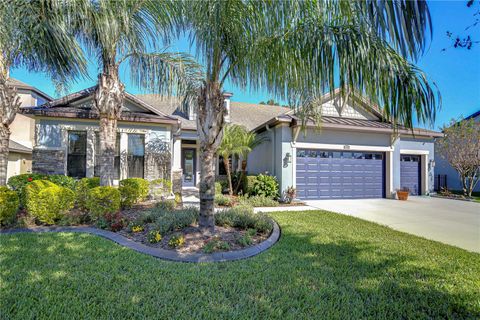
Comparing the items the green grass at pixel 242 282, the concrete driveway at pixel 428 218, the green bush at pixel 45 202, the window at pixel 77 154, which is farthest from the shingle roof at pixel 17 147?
the concrete driveway at pixel 428 218

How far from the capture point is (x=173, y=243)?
4.86 metres

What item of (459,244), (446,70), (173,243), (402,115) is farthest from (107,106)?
(459,244)

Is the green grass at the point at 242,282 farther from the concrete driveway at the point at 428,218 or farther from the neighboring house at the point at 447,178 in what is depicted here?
the neighboring house at the point at 447,178

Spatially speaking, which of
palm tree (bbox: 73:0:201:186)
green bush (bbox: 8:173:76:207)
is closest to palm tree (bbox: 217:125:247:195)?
palm tree (bbox: 73:0:201:186)

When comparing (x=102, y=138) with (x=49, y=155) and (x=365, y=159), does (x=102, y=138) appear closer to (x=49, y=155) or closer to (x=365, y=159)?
(x=49, y=155)

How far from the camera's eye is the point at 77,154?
10969 mm

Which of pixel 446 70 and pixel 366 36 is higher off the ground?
pixel 446 70

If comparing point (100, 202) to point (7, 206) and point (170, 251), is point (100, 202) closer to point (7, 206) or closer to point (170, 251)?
point (7, 206)

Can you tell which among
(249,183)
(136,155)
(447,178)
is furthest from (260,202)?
(447,178)

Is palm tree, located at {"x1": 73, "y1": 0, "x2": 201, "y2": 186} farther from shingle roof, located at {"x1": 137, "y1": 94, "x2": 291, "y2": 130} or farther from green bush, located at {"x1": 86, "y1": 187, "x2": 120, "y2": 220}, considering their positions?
shingle roof, located at {"x1": 137, "y1": 94, "x2": 291, "y2": 130}

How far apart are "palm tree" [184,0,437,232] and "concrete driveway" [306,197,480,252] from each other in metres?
5.21

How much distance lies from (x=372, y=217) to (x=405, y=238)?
8.57 ft

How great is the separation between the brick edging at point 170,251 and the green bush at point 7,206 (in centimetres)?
40

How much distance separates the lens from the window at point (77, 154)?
35.7 ft
